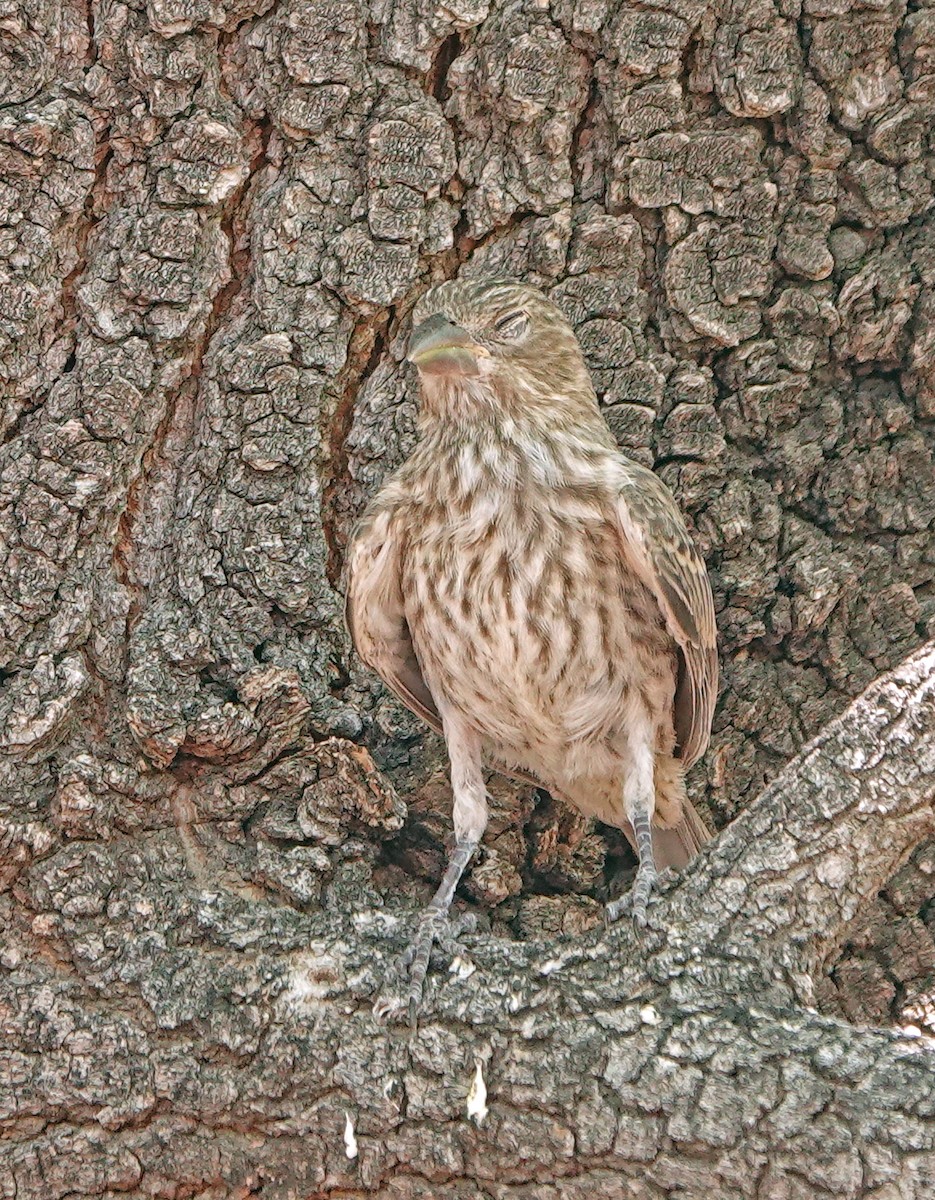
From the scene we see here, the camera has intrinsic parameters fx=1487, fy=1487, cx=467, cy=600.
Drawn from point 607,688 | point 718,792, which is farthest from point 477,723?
point 718,792

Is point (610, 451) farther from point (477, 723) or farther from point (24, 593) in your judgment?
point (24, 593)

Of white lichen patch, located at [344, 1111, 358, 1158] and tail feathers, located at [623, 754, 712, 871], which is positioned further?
tail feathers, located at [623, 754, 712, 871]

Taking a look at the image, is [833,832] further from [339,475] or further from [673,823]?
[339,475]

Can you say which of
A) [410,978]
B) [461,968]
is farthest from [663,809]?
[410,978]

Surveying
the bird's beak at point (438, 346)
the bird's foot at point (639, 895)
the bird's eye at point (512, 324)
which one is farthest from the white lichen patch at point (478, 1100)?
the bird's eye at point (512, 324)

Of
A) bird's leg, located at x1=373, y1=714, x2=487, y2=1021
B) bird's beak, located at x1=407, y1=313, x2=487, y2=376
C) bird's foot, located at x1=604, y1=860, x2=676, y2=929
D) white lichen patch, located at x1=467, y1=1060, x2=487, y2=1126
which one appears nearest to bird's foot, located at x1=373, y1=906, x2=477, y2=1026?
bird's leg, located at x1=373, y1=714, x2=487, y2=1021

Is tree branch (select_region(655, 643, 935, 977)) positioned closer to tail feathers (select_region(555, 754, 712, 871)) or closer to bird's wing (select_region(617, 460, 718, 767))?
bird's wing (select_region(617, 460, 718, 767))
